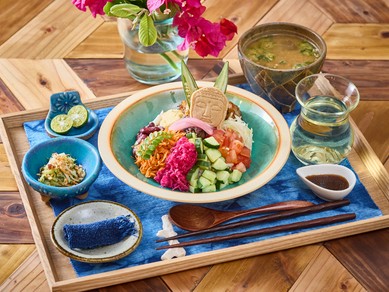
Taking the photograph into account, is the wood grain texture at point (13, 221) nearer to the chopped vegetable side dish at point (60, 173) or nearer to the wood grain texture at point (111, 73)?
the chopped vegetable side dish at point (60, 173)

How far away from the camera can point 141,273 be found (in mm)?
1449

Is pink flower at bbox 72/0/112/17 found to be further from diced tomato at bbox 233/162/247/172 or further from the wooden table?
diced tomato at bbox 233/162/247/172

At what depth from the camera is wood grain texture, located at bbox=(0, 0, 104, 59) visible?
6.85 feet

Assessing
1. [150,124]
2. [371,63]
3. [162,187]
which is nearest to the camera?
[162,187]

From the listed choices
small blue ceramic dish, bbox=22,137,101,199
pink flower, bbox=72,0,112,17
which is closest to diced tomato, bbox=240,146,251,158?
small blue ceramic dish, bbox=22,137,101,199

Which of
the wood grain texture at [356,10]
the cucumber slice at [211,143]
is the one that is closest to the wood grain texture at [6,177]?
the cucumber slice at [211,143]

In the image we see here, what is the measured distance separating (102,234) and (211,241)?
9.0 inches

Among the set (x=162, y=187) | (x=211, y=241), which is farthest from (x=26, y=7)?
(x=211, y=241)

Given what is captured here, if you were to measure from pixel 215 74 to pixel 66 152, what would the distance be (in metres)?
0.55

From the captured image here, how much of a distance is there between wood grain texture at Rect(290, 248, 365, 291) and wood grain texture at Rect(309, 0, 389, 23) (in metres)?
1.01

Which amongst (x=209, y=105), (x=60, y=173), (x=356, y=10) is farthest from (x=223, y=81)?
(x=356, y=10)

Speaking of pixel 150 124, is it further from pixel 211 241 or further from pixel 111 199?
pixel 211 241

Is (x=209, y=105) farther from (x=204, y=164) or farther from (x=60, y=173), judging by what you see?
(x=60, y=173)

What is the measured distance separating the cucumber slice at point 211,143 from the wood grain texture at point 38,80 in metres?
0.45
